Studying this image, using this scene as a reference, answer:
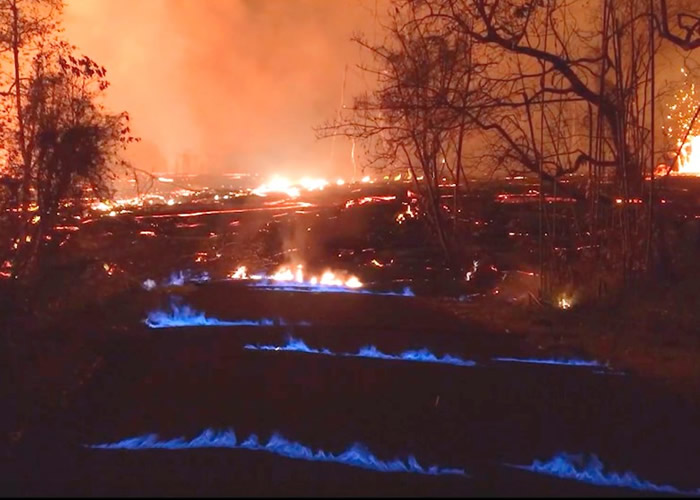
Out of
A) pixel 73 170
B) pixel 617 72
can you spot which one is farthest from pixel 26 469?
pixel 617 72

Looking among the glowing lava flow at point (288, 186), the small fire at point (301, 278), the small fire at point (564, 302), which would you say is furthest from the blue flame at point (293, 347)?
the glowing lava flow at point (288, 186)

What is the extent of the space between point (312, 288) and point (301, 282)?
2.17ft

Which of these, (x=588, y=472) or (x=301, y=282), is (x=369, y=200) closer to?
(x=301, y=282)

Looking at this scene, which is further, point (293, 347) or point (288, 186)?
point (288, 186)

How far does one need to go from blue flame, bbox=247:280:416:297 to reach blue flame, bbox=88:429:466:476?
4631mm

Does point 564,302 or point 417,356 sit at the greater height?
point 564,302

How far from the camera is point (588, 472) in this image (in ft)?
20.0

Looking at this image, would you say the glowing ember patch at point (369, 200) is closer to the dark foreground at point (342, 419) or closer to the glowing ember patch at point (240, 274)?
the glowing ember patch at point (240, 274)

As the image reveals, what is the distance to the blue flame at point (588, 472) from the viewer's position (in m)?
5.89

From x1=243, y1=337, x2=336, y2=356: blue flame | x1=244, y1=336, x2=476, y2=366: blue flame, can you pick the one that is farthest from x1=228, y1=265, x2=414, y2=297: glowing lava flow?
x1=244, y1=336, x2=476, y2=366: blue flame

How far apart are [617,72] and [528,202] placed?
6.04 metres

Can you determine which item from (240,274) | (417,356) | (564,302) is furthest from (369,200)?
(417,356)

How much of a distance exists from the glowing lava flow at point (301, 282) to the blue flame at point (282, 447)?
15.3ft

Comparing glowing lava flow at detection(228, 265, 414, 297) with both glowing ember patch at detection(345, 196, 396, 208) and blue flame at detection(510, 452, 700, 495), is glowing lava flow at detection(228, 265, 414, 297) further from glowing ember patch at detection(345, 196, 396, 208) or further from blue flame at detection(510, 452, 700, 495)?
blue flame at detection(510, 452, 700, 495)
